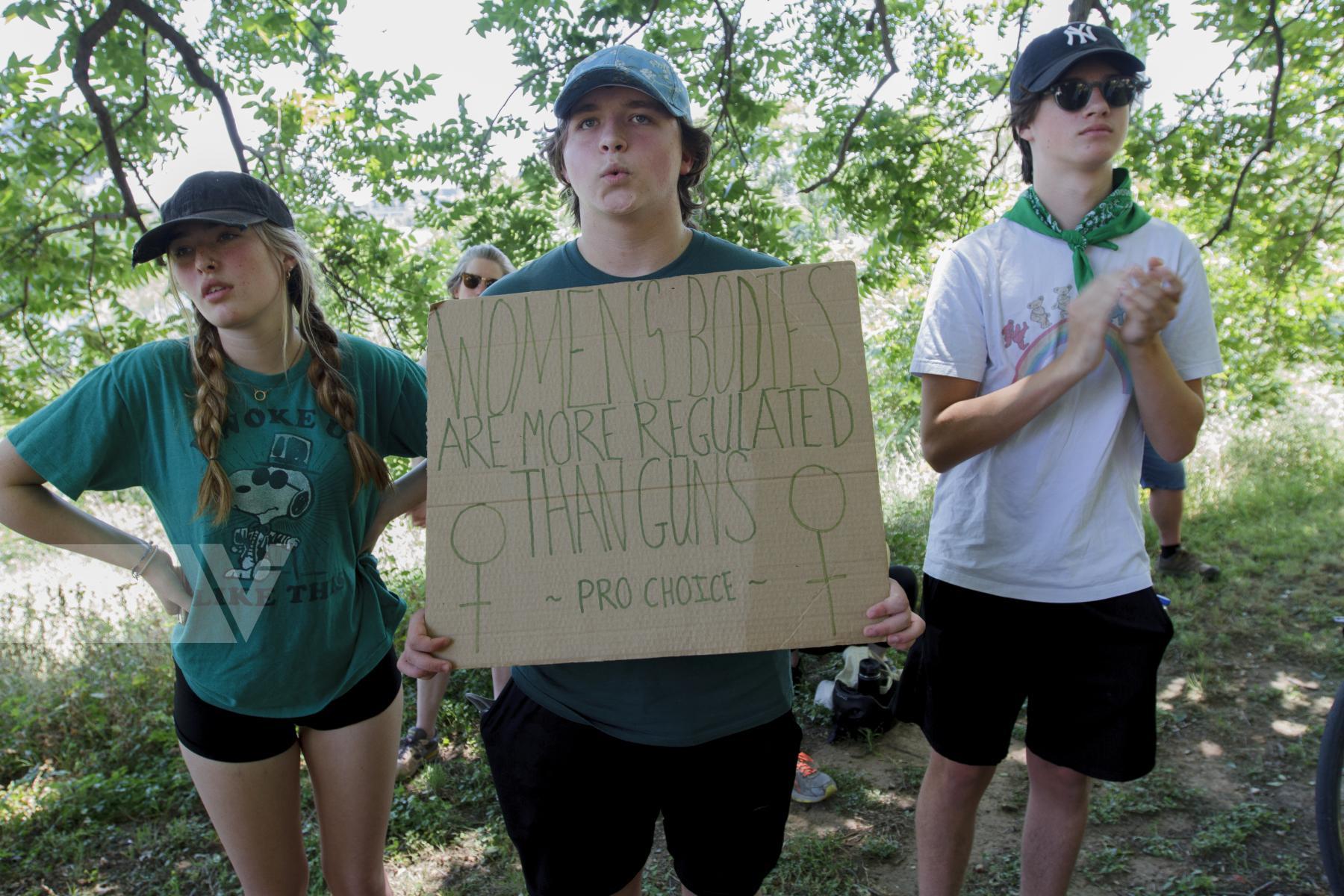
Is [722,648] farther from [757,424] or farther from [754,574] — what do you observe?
[757,424]

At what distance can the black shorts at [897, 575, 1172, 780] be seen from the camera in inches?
73.2

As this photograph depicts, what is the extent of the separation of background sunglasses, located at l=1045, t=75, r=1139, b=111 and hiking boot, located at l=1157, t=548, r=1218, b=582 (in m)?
4.07

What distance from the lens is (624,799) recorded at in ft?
5.29

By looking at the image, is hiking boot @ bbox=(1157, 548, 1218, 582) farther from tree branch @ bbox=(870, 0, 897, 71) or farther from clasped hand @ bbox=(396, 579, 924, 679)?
clasped hand @ bbox=(396, 579, 924, 679)

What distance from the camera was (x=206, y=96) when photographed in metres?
5.12

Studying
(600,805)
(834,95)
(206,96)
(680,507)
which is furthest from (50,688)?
(834,95)

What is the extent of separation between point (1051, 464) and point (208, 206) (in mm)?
1813

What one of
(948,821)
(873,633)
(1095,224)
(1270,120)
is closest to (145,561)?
(873,633)

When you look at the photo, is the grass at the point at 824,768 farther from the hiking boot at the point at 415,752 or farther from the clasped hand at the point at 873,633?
the clasped hand at the point at 873,633

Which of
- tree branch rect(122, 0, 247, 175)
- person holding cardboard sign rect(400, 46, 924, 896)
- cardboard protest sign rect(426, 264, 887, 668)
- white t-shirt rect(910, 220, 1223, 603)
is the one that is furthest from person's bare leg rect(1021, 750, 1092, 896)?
tree branch rect(122, 0, 247, 175)

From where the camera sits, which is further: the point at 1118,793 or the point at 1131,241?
the point at 1118,793

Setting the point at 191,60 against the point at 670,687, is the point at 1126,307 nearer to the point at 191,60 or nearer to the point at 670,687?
the point at 670,687

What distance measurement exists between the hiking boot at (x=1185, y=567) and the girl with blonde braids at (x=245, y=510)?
485 cm

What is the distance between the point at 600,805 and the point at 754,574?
1.72ft
